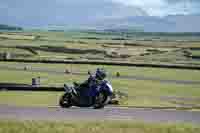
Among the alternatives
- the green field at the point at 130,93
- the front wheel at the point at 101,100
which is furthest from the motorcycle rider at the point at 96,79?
the green field at the point at 130,93

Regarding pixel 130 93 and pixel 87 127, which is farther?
pixel 130 93

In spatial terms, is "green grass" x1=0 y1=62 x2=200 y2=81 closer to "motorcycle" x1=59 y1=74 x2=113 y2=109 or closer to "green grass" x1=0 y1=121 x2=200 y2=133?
"motorcycle" x1=59 y1=74 x2=113 y2=109

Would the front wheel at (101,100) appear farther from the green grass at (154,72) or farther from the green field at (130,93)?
the green grass at (154,72)

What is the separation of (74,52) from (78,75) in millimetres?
64614

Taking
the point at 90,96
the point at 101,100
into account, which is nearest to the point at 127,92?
the point at 90,96

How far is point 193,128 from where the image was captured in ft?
53.2

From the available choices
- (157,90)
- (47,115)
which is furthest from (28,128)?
(157,90)

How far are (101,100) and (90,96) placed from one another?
621 mm

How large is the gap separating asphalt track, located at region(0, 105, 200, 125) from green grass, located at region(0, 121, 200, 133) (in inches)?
81.4

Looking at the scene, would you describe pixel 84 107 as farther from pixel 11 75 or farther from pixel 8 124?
pixel 11 75

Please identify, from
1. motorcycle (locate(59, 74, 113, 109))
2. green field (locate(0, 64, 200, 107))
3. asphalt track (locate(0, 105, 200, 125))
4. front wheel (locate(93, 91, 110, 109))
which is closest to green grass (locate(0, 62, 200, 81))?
green field (locate(0, 64, 200, 107))

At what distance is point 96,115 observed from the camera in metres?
20.1

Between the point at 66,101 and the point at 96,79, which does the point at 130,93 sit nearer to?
the point at 66,101

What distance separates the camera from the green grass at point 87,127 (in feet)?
49.5
